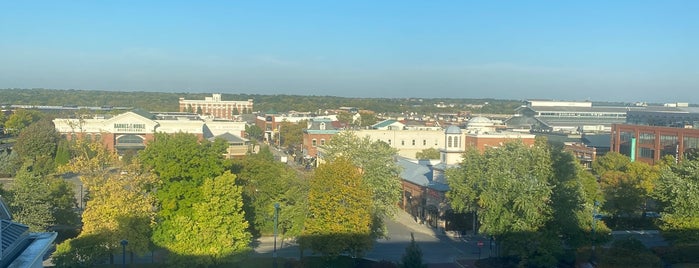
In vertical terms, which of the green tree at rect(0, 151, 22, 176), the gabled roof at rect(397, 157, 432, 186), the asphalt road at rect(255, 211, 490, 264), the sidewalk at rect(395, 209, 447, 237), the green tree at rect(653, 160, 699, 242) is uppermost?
the green tree at rect(653, 160, 699, 242)

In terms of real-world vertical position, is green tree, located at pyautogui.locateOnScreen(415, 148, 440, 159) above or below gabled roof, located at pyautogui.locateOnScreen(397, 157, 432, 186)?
below

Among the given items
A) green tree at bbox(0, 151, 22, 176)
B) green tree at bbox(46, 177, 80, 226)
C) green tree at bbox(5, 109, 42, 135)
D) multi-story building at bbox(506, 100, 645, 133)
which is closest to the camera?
green tree at bbox(46, 177, 80, 226)

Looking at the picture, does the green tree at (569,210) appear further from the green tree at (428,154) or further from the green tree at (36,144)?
the green tree at (36,144)

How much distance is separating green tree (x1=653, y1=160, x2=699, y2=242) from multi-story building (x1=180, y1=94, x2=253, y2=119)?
116 meters

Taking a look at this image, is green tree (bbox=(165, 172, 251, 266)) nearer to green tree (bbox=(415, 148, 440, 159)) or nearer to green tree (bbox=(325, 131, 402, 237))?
green tree (bbox=(325, 131, 402, 237))

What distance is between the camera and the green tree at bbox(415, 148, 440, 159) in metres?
55.1

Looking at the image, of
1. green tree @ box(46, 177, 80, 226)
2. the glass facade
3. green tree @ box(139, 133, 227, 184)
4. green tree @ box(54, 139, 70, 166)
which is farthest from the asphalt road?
the glass facade

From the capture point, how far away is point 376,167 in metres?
27.4

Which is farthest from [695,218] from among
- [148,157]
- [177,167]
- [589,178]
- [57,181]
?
[57,181]

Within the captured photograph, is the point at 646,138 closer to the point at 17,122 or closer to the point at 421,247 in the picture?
the point at 421,247

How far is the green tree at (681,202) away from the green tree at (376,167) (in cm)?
1026

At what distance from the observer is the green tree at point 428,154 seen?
5510cm

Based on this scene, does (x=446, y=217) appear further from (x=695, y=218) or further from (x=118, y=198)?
(x=118, y=198)

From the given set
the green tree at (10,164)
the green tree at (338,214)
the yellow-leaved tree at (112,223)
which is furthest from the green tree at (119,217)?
the green tree at (10,164)
